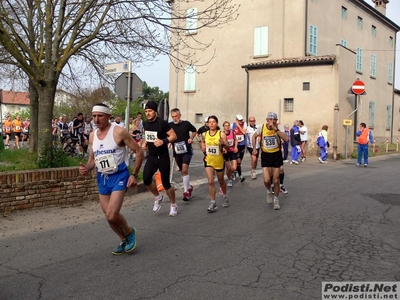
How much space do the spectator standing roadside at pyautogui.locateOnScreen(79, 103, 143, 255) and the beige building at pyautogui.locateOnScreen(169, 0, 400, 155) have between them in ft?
43.6

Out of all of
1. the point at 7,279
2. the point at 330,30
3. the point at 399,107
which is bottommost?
the point at 7,279

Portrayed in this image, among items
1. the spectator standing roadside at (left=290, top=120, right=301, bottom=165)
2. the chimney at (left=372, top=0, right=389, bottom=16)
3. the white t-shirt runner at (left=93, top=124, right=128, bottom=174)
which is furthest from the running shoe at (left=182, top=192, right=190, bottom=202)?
the chimney at (left=372, top=0, right=389, bottom=16)

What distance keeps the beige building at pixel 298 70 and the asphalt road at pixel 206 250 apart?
11.5 m

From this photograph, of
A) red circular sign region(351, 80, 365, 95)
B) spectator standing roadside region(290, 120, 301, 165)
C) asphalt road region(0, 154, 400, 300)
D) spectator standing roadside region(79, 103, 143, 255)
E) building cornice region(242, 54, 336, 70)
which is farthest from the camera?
red circular sign region(351, 80, 365, 95)

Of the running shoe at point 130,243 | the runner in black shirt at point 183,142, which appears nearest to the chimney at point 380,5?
the runner in black shirt at point 183,142

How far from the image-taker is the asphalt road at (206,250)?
13.9 feet

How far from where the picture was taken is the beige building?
21938 mm

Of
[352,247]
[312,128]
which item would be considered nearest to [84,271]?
[352,247]

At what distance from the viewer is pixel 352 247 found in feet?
18.5

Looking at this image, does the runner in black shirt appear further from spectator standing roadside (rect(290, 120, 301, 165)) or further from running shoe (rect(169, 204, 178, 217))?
spectator standing roadside (rect(290, 120, 301, 165))

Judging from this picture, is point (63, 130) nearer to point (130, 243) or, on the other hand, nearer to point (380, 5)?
point (130, 243)

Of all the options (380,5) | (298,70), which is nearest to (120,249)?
(298,70)

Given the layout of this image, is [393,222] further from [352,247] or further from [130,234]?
[130,234]

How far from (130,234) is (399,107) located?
37965mm
